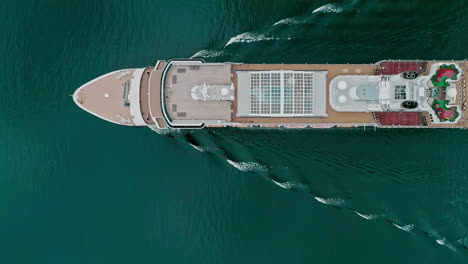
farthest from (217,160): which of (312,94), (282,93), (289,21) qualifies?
(289,21)

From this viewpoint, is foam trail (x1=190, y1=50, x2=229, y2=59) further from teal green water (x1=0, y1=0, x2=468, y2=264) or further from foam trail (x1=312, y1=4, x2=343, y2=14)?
foam trail (x1=312, y1=4, x2=343, y2=14)

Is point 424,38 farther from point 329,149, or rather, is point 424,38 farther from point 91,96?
point 91,96

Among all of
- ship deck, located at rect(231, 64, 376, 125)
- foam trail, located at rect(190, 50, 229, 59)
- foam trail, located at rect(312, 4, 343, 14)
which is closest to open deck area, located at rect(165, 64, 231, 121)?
ship deck, located at rect(231, 64, 376, 125)

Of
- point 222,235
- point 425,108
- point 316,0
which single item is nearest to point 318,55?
point 316,0

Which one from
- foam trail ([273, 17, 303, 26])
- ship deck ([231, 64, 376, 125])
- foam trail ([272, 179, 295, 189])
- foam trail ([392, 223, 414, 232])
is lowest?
foam trail ([392, 223, 414, 232])

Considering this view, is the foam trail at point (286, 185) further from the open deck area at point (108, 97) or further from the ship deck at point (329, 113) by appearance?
the open deck area at point (108, 97)

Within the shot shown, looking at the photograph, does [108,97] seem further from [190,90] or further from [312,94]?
[312,94]
